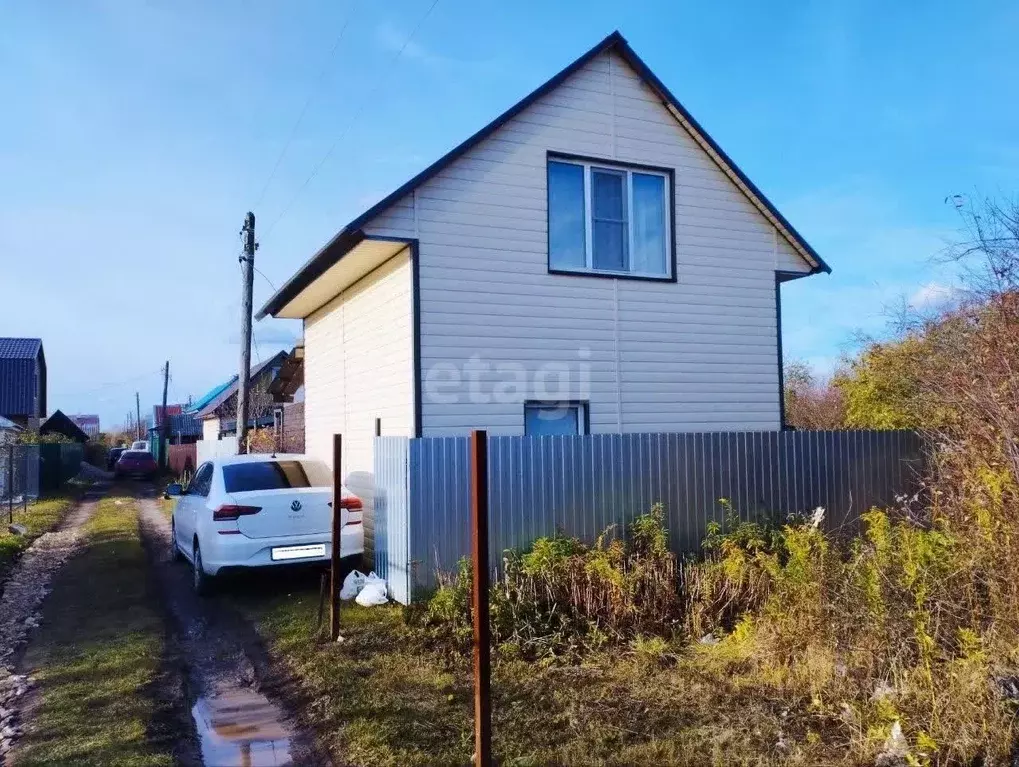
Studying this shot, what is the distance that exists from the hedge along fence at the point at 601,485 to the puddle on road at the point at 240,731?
2.19 metres

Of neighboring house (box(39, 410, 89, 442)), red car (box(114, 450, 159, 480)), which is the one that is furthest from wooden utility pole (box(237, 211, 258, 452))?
neighboring house (box(39, 410, 89, 442))

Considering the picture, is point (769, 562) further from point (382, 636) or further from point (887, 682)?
point (382, 636)

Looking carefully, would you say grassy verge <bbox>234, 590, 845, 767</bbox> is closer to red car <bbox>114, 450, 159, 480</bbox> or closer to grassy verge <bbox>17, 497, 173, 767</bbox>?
grassy verge <bbox>17, 497, 173, 767</bbox>

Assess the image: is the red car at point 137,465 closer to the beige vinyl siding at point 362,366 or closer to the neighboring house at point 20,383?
the neighboring house at point 20,383

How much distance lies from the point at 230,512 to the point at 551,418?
4087 mm

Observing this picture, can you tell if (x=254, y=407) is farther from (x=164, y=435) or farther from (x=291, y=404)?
(x=164, y=435)

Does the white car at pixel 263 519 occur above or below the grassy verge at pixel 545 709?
above

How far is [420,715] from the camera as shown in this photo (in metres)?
4.83

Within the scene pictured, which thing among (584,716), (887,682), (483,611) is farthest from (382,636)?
(887,682)

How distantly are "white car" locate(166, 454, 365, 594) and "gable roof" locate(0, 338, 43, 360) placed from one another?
3446 cm

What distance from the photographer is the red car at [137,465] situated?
3466cm

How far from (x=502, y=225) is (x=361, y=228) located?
5.96 ft

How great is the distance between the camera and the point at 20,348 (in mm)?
38562

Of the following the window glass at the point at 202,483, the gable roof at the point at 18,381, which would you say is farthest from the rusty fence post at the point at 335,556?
the gable roof at the point at 18,381
